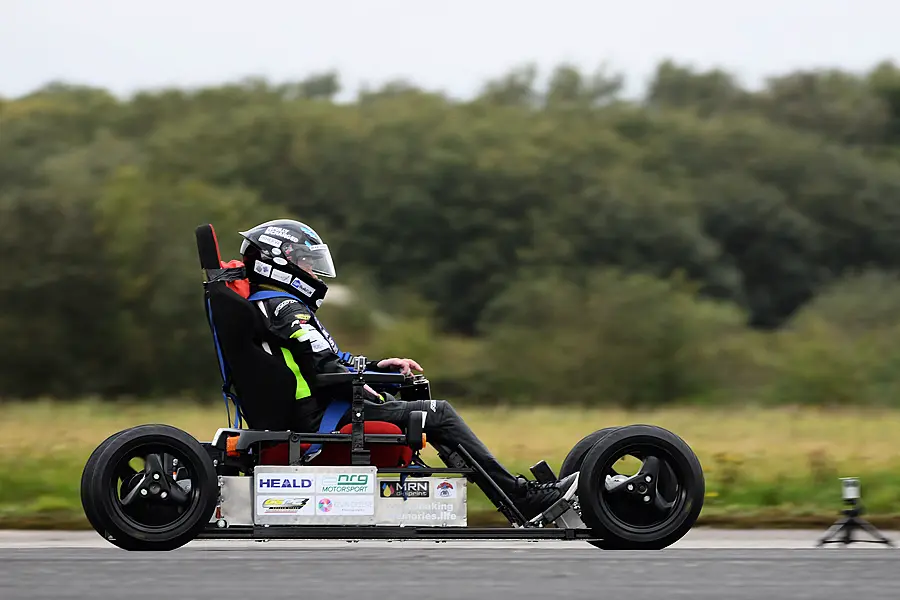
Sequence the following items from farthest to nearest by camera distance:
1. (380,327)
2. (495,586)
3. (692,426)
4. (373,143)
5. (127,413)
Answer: (373,143), (380,327), (127,413), (692,426), (495,586)

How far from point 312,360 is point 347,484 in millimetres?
697

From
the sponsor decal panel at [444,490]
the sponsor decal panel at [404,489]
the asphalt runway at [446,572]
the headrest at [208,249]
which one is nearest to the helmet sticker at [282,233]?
the headrest at [208,249]

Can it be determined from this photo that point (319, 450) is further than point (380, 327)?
No

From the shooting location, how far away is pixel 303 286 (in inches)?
318

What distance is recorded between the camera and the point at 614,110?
69.1 metres

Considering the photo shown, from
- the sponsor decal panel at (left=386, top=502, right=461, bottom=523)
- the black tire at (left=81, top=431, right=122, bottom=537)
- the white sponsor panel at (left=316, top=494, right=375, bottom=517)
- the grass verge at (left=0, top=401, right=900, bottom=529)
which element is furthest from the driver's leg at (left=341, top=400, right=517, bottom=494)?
the grass verge at (left=0, top=401, right=900, bottom=529)

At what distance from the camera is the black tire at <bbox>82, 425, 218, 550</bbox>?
7.54 metres

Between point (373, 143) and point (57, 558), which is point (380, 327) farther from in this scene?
point (57, 558)

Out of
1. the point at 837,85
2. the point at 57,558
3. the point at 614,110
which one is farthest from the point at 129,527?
the point at 837,85

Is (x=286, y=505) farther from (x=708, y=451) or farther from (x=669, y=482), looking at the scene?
(x=708, y=451)

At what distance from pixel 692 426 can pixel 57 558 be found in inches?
666

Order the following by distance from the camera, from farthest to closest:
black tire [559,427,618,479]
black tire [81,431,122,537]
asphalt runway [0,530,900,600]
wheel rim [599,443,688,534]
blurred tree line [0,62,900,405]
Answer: blurred tree line [0,62,900,405]
black tire [559,427,618,479]
wheel rim [599,443,688,534]
black tire [81,431,122,537]
asphalt runway [0,530,900,600]

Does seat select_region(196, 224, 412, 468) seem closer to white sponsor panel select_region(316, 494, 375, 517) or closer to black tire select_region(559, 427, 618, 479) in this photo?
white sponsor panel select_region(316, 494, 375, 517)

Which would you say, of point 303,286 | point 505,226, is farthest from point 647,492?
point 505,226
